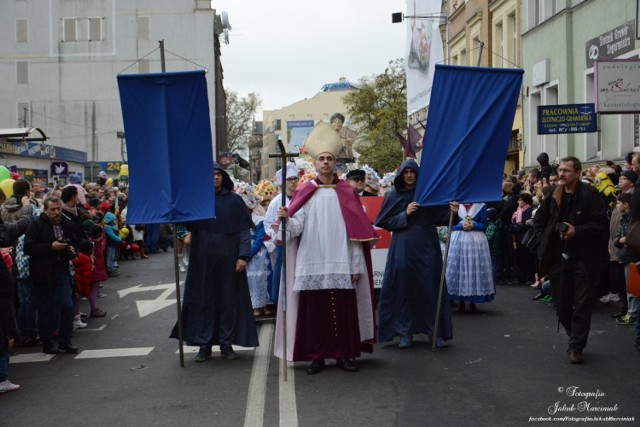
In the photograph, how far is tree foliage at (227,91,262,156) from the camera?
92875 millimetres

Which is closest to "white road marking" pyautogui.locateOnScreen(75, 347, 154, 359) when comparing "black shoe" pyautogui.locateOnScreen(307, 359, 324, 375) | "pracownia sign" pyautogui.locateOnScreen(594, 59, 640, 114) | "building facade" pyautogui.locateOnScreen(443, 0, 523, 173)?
"black shoe" pyautogui.locateOnScreen(307, 359, 324, 375)

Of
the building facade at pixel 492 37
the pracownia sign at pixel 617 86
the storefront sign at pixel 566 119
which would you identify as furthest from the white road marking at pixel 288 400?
the building facade at pixel 492 37

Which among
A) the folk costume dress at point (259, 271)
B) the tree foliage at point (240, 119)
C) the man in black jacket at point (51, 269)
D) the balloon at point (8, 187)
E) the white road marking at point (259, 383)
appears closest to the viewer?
the white road marking at point (259, 383)

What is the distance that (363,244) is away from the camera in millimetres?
8508

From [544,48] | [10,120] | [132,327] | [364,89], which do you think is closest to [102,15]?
[10,120]

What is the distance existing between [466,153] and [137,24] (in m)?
54.9

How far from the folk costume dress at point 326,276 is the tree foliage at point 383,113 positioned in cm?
4018

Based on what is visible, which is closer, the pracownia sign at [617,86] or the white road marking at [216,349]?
Result: the white road marking at [216,349]

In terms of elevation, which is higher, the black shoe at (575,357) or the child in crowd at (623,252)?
the child in crowd at (623,252)

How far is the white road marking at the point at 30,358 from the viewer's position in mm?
9344

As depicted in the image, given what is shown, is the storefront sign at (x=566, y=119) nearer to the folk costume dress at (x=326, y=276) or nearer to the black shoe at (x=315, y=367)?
the folk costume dress at (x=326, y=276)

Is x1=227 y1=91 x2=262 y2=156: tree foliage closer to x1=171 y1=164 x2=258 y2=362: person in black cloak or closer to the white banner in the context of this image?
the white banner

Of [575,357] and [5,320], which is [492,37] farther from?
[5,320]

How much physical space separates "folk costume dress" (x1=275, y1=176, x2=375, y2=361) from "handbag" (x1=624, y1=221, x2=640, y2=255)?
7.67 feet
